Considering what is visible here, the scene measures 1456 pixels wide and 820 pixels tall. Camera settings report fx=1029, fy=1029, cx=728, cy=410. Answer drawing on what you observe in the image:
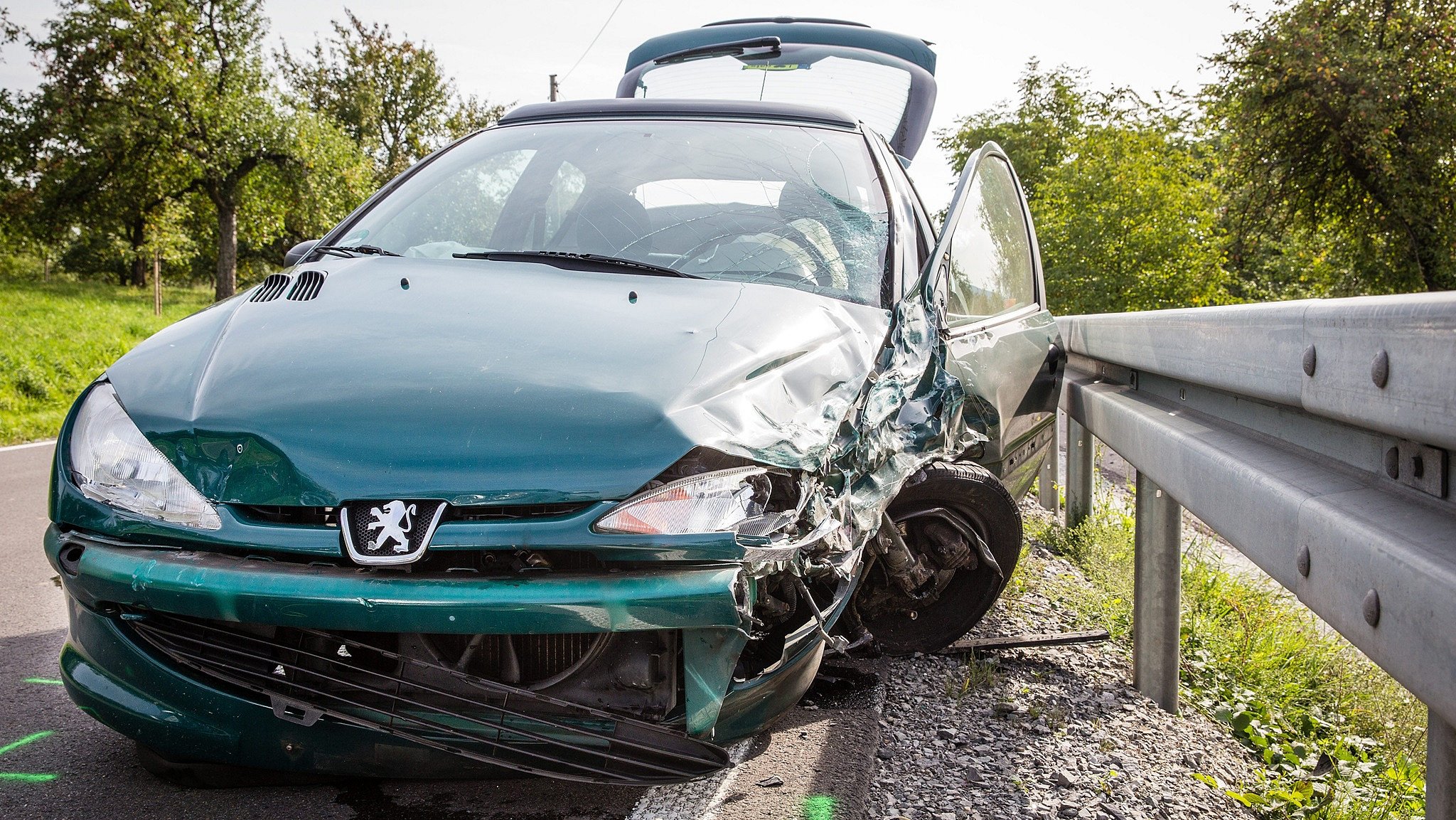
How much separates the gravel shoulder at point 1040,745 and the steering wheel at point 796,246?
1.21m

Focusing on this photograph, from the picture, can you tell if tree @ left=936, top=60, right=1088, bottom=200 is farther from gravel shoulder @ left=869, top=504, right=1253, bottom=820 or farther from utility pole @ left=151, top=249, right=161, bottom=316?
gravel shoulder @ left=869, top=504, right=1253, bottom=820

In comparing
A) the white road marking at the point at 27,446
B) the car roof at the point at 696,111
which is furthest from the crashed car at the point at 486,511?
the white road marking at the point at 27,446

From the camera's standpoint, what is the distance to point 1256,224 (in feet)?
64.6

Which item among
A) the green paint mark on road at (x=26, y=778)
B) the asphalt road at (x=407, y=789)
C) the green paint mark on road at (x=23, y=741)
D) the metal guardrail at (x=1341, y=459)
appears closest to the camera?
the metal guardrail at (x=1341, y=459)

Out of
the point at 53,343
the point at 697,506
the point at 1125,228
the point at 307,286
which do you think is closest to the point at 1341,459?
the point at 697,506

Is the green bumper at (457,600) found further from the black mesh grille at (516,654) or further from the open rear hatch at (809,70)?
the open rear hatch at (809,70)

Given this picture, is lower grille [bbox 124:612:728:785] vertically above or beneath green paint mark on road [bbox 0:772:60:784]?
above

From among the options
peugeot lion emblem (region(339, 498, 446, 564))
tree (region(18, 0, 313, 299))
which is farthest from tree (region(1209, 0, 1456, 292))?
tree (region(18, 0, 313, 299))

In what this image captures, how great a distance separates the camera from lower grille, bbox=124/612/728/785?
71.9 inches

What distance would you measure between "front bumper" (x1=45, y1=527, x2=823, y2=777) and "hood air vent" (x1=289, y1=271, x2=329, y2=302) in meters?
0.78

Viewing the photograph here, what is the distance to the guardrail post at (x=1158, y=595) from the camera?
2.97 meters

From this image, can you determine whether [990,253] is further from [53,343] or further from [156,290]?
[156,290]

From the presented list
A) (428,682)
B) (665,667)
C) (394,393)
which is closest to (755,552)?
(665,667)

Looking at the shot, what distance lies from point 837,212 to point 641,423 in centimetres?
146
